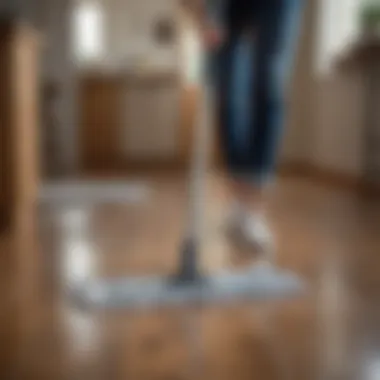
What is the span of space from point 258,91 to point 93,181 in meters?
2.48

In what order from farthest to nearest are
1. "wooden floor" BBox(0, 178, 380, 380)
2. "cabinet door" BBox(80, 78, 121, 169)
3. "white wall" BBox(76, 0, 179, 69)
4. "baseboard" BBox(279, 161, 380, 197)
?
1. "white wall" BBox(76, 0, 179, 69)
2. "cabinet door" BBox(80, 78, 121, 169)
3. "baseboard" BBox(279, 161, 380, 197)
4. "wooden floor" BBox(0, 178, 380, 380)

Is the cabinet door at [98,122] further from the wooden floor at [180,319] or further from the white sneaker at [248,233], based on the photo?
the white sneaker at [248,233]

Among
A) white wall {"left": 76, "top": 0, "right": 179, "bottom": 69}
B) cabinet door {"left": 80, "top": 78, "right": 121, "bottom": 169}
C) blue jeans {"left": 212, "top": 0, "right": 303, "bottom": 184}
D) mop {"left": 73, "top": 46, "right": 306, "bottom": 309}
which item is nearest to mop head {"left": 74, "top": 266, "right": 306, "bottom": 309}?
mop {"left": 73, "top": 46, "right": 306, "bottom": 309}

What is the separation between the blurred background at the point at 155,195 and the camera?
1.21 meters

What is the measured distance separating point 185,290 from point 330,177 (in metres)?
3.21

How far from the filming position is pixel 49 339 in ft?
4.16

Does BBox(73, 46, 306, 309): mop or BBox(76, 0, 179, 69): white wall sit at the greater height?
BBox(76, 0, 179, 69): white wall

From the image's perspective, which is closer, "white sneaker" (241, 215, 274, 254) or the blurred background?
the blurred background

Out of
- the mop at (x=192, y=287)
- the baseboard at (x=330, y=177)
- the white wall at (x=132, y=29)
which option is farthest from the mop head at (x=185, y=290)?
the white wall at (x=132, y=29)

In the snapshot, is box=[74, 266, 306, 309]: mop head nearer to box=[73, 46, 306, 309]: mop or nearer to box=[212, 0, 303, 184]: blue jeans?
box=[73, 46, 306, 309]: mop

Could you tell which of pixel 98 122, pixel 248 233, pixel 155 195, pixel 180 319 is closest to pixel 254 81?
pixel 248 233

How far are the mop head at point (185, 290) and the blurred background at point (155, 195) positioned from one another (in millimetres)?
56

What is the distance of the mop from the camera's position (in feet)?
4.98

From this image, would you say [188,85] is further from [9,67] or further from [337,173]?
[9,67]
